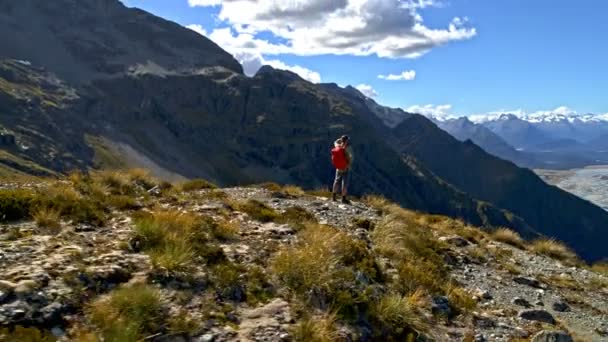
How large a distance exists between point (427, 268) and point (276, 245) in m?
4.90

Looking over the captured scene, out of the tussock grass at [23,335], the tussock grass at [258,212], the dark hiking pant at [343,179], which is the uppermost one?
the dark hiking pant at [343,179]

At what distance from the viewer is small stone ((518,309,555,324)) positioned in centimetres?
1442

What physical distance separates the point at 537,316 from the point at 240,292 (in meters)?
8.66

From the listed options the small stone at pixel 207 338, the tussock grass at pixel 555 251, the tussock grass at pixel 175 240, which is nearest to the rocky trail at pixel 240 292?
the small stone at pixel 207 338

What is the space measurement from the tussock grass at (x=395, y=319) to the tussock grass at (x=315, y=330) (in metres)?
1.28

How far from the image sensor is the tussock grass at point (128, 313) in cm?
855

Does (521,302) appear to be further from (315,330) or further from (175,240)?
(175,240)

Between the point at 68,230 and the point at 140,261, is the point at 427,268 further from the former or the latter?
the point at 68,230

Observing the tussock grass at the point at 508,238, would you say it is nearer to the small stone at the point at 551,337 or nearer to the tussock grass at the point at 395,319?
the small stone at the point at 551,337

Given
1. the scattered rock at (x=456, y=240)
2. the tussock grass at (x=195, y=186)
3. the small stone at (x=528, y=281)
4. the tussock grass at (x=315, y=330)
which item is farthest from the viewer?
the tussock grass at (x=195, y=186)

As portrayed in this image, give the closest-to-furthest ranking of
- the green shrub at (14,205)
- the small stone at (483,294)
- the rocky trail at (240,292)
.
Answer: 1. the rocky trail at (240,292)
2. the green shrub at (14,205)
3. the small stone at (483,294)

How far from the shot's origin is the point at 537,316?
14531mm

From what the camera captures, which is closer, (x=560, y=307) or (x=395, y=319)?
(x=395, y=319)

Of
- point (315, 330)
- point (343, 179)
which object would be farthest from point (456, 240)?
point (315, 330)
